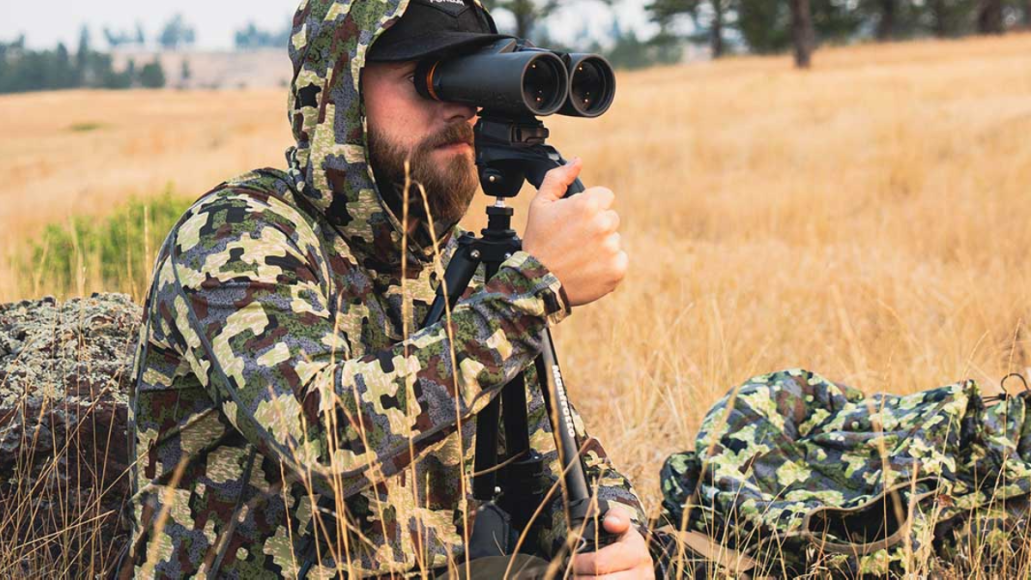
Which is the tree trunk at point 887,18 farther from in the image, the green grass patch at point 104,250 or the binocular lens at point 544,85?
the binocular lens at point 544,85

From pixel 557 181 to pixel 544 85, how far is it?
0.79 feet

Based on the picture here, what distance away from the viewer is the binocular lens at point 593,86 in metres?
1.75

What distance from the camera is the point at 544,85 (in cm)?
172

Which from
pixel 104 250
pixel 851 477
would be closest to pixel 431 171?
pixel 851 477

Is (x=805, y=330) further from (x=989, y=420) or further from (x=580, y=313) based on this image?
(x=989, y=420)

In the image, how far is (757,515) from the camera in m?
2.58

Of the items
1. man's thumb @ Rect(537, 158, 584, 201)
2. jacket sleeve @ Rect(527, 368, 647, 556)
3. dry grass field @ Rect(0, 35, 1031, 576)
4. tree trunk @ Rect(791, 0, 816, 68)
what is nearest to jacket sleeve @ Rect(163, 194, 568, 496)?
man's thumb @ Rect(537, 158, 584, 201)

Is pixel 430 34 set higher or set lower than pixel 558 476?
higher

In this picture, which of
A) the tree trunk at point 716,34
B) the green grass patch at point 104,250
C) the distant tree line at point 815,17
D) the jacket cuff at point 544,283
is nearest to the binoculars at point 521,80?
the jacket cuff at point 544,283

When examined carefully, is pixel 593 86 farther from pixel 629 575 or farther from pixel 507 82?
pixel 629 575

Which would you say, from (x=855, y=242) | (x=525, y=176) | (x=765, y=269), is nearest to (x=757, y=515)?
(x=525, y=176)

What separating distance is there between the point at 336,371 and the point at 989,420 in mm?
2053

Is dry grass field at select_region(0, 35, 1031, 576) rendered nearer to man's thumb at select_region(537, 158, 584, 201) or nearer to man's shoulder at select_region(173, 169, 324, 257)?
man's thumb at select_region(537, 158, 584, 201)

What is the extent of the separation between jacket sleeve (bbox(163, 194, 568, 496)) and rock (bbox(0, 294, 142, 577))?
1.01m
